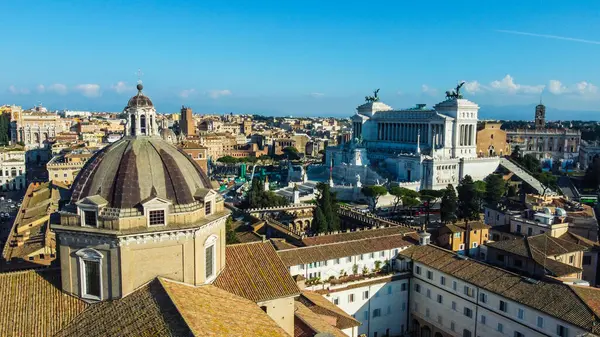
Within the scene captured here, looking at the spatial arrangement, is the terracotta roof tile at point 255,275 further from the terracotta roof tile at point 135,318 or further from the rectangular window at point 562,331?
the rectangular window at point 562,331

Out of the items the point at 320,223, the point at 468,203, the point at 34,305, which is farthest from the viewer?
the point at 468,203

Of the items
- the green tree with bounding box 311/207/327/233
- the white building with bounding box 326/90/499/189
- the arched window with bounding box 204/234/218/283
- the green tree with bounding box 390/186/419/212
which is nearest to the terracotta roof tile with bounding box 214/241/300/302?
the arched window with bounding box 204/234/218/283

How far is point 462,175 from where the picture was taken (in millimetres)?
84375

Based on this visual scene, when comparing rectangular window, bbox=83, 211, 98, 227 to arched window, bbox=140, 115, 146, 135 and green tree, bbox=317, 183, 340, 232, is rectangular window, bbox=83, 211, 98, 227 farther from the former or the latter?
green tree, bbox=317, 183, 340, 232

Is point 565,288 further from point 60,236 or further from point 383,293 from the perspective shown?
point 60,236

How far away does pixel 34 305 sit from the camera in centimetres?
1469

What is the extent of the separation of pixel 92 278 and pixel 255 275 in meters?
5.43

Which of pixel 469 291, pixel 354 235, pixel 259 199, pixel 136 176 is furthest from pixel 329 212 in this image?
pixel 136 176

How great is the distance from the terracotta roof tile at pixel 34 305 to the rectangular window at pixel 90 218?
7.90ft

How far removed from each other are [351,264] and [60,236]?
765 inches

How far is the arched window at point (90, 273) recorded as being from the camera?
15.1 meters

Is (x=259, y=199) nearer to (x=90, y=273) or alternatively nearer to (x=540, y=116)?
(x=90, y=273)

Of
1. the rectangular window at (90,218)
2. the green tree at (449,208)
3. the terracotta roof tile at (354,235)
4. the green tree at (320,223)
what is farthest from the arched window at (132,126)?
the green tree at (449,208)

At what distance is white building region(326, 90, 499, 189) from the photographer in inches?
3209
